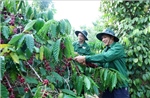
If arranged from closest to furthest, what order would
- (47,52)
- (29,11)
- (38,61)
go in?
(47,52)
(38,61)
(29,11)

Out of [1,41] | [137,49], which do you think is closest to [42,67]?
[1,41]

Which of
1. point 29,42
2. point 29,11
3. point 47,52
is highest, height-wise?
point 29,11

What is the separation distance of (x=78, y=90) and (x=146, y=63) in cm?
189

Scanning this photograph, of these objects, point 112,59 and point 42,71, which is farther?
point 112,59

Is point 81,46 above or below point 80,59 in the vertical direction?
below

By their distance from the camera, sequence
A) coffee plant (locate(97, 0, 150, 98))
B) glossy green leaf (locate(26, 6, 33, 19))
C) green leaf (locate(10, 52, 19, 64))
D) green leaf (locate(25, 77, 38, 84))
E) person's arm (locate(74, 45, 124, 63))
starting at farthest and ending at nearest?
coffee plant (locate(97, 0, 150, 98)) → person's arm (locate(74, 45, 124, 63)) → glossy green leaf (locate(26, 6, 33, 19)) → green leaf (locate(25, 77, 38, 84)) → green leaf (locate(10, 52, 19, 64))

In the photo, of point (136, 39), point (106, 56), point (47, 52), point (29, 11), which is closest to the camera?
point (47, 52)

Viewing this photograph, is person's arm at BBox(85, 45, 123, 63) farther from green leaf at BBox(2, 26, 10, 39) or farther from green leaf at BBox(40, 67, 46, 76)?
green leaf at BBox(2, 26, 10, 39)

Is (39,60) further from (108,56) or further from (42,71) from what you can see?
(108,56)

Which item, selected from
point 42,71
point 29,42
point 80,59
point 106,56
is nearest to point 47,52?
point 42,71

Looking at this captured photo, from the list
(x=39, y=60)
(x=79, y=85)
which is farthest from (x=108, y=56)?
(x=39, y=60)

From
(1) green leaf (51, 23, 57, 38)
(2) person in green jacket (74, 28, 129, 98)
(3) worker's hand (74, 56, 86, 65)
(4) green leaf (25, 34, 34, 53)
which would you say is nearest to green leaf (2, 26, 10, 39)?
(4) green leaf (25, 34, 34, 53)

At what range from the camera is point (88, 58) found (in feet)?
6.38

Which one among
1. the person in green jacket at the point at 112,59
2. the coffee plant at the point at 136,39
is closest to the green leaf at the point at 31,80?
the person in green jacket at the point at 112,59
